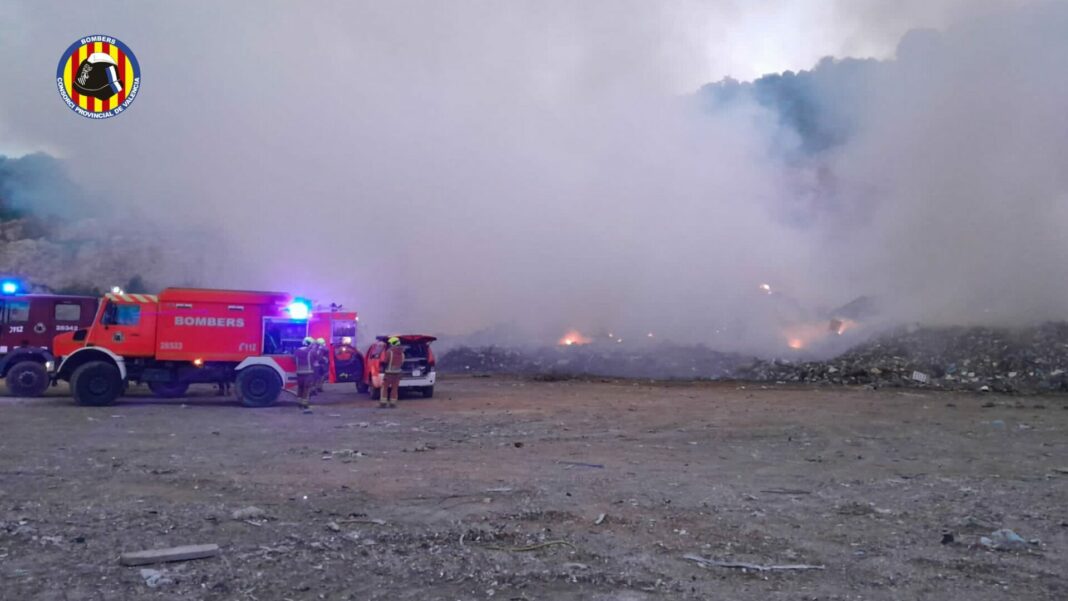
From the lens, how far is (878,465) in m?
6.71

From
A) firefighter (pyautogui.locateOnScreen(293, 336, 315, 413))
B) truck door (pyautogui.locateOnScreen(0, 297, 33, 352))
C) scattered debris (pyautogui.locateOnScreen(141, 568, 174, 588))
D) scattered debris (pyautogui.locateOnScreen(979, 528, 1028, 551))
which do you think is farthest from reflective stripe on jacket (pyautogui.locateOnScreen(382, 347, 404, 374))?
scattered debris (pyautogui.locateOnScreen(979, 528, 1028, 551))

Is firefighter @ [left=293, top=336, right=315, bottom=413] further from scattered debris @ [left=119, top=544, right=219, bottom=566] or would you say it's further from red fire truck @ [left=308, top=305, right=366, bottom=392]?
scattered debris @ [left=119, top=544, right=219, bottom=566]

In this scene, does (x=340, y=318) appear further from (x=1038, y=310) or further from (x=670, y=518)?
(x=1038, y=310)

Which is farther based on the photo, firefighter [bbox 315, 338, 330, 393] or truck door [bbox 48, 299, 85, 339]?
truck door [bbox 48, 299, 85, 339]

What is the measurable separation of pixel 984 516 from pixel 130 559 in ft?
17.1

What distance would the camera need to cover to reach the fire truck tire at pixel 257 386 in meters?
11.5

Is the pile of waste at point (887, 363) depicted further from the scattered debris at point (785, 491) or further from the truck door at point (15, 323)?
the scattered debris at point (785, 491)

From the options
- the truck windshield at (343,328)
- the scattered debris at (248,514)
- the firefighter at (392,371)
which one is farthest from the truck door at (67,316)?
the scattered debris at (248,514)

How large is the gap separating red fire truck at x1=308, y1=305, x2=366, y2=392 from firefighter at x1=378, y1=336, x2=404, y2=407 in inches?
69.4

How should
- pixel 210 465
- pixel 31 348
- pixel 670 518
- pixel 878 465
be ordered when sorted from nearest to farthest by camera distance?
pixel 670 518 → pixel 210 465 → pixel 878 465 → pixel 31 348

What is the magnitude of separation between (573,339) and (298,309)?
11155mm

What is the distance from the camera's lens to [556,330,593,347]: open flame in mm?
21369

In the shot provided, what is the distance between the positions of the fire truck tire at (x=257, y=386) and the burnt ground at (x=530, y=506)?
1583 mm

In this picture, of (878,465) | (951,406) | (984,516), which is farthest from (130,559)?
(951,406)
